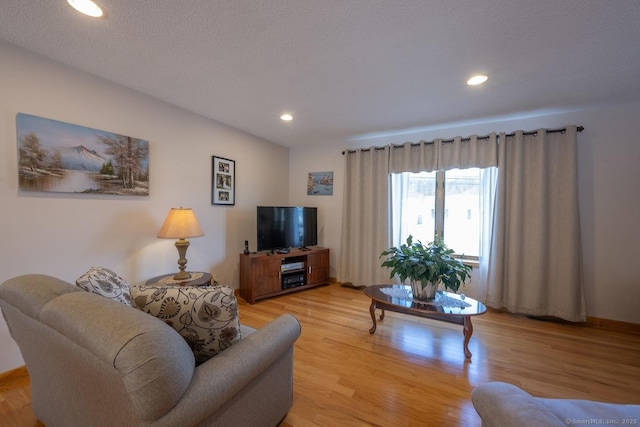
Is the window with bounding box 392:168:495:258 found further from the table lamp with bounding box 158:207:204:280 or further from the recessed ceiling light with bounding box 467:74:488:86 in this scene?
the table lamp with bounding box 158:207:204:280

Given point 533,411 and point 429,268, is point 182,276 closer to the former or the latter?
point 429,268

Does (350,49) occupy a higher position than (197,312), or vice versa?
(350,49)

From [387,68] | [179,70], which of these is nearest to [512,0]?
[387,68]

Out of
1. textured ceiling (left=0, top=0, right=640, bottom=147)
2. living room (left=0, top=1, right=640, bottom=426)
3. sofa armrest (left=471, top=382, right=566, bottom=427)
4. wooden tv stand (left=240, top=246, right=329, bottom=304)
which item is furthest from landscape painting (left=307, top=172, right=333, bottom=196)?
sofa armrest (left=471, top=382, right=566, bottom=427)

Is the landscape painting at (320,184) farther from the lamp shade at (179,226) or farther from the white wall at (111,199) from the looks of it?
the lamp shade at (179,226)

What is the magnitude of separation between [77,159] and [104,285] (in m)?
1.46

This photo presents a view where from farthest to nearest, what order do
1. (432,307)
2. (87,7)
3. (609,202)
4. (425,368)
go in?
1. (609,202)
2. (432,307)
3. (425,368)
4. (87,7)

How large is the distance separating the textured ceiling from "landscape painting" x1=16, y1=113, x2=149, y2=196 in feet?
1.69

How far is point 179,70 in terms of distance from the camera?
6.56 feet

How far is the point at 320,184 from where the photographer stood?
428cm

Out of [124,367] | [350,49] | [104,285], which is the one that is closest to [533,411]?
[124,367]

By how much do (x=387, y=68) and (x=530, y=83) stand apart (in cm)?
130

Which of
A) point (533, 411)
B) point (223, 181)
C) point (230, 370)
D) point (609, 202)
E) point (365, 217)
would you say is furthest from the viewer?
point (365, 217)

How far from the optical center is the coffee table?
2.09m
